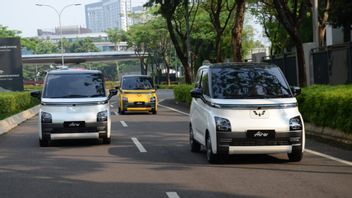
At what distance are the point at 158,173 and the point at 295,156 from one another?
2.60m

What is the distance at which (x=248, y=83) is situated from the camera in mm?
11562

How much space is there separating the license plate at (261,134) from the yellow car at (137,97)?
17392 mm

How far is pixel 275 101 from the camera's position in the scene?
10938mm

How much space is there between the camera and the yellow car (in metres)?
27.8

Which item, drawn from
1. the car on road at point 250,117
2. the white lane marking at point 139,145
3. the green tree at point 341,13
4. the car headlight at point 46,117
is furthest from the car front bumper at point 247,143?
the green tree at point 341,13

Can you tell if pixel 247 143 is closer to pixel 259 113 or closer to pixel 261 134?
pixel 261 134

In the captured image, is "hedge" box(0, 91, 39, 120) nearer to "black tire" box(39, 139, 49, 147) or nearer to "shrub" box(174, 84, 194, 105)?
"shrub" box(174, 84, 194, 105)

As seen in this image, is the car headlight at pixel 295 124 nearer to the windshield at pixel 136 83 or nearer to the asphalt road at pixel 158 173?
the asphalt road at pixel 158 173

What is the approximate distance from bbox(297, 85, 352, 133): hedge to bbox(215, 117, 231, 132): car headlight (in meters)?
→ 3.86

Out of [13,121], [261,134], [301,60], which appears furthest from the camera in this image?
[13,121]

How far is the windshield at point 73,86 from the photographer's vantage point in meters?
15.3

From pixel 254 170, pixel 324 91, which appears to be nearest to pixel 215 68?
pixel 254 170

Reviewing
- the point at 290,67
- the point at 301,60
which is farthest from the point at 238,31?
the point at 301,60

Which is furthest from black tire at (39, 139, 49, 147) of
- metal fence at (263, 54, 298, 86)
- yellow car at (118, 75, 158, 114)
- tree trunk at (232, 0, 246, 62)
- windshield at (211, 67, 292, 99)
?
metal fence at (263, 54, 298, 86)
